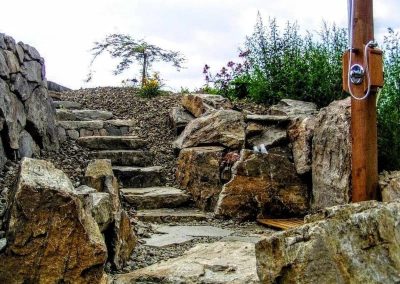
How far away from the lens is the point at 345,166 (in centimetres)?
430

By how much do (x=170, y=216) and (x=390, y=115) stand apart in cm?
223

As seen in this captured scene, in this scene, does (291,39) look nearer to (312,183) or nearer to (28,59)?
(312,183)

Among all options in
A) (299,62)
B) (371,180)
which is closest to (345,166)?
(371,180)

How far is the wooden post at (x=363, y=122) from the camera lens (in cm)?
390

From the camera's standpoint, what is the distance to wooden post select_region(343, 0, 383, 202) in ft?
12.8

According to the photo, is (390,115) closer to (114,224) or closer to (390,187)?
(390,187)

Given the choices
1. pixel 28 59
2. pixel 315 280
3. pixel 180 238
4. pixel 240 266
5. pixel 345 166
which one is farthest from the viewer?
pixel 28 59

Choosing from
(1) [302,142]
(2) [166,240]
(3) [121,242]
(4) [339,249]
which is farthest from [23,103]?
(4) [339,249]

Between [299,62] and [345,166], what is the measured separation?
2615 mm

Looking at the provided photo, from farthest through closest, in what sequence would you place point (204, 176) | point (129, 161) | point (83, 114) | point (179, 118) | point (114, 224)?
point (83, 114)
point (179, 118)
point (129, 161)
point (204, 176)
point (114, 224)

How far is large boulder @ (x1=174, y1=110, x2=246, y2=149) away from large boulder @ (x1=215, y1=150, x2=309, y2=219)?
22.7 inches

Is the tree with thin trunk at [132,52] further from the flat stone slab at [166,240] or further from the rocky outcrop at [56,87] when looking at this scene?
the flat stone slab at [166,240]

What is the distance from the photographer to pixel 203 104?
654 cm

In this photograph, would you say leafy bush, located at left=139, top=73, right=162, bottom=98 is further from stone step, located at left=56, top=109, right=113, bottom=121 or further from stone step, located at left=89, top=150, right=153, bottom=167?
stone step, located at left=89, top=150, right=153, bottom=167
